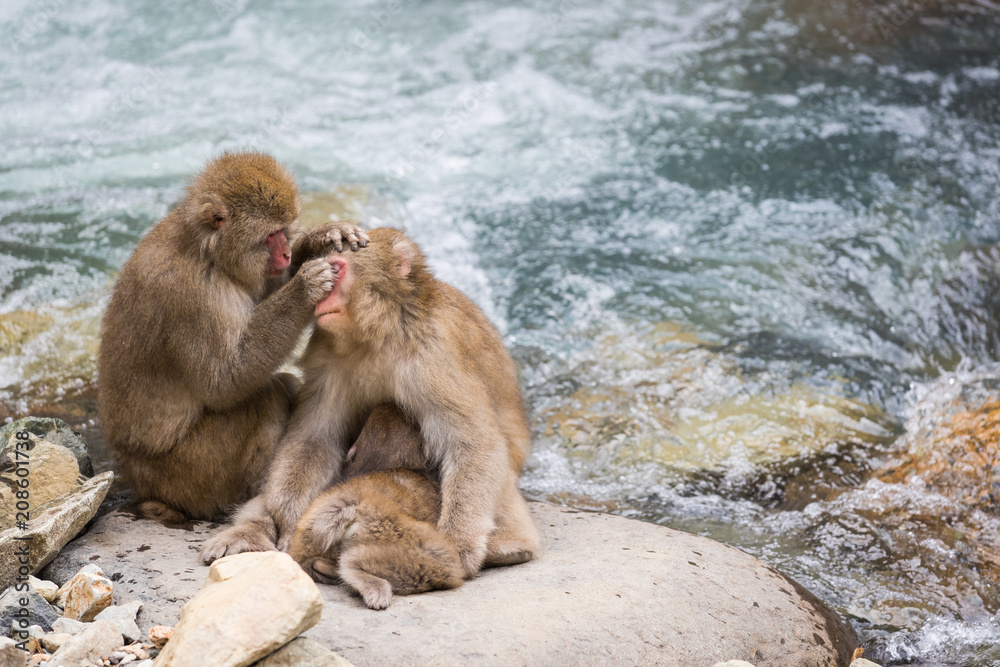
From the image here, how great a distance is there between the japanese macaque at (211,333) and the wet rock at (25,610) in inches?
37.8

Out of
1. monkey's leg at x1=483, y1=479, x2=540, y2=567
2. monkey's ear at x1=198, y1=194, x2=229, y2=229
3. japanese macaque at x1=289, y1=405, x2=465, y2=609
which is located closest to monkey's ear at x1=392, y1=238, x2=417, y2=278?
monkey's ear at x1=198, y1=194, x2=229, y2=229

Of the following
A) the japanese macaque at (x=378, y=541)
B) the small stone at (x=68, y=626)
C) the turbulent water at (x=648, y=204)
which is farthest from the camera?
the turbulent water at (x=648, y=204)

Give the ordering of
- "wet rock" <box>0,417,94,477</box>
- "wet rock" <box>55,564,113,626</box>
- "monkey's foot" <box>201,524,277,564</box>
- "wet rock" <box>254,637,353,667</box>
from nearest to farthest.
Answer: "wet rock" <box>254,637,353,667</box>
"wet rock" <box>55,564,113,626</box>
"monkey's foot" <box>201,524,277,564</box>
"wet rock" <box>0,417,94,477</box>

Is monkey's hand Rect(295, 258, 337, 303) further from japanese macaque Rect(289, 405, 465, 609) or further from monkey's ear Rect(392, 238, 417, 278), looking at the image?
japanese macaque Rect(289, 405, 465, 609)

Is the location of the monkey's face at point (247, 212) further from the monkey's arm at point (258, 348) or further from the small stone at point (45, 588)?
the small stone at point (45, 588)

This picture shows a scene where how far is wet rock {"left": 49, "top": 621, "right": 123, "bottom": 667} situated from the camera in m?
3.15

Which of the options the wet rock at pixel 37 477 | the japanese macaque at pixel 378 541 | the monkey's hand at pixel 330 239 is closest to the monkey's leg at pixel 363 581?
the japanese macaque at pixel 378 541

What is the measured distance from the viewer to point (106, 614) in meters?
3.46

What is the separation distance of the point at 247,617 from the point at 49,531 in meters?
1.34

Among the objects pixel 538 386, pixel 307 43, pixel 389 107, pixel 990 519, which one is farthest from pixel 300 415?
pixel 307 43

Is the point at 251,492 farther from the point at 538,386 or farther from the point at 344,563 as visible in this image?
the point at 538,386

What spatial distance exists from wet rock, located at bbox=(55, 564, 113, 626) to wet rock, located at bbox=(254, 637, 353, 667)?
888 mm

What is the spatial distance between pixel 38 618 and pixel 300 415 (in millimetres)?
1342

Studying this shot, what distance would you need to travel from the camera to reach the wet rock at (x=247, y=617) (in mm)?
2908
